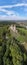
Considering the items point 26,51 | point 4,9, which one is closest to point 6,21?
point 4,9

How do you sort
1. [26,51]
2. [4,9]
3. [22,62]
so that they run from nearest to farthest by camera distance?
1. [22,62]
2. [26,51]
3. [4,9]

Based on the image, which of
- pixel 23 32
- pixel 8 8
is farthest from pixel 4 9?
pixel 23 32

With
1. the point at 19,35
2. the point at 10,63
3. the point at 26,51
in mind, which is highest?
the point at 19,35

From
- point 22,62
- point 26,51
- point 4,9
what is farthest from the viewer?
point 4,9

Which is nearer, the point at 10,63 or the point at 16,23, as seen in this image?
the point at 10,63

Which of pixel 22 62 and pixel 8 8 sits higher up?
pixel 8 8

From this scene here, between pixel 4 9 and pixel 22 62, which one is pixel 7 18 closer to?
pixel 4 9

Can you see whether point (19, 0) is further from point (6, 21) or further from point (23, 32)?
point (23, 32)

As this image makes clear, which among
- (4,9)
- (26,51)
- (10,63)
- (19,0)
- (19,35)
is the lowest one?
(10,63)

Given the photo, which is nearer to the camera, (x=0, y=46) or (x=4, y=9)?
(x=0, y=46)
